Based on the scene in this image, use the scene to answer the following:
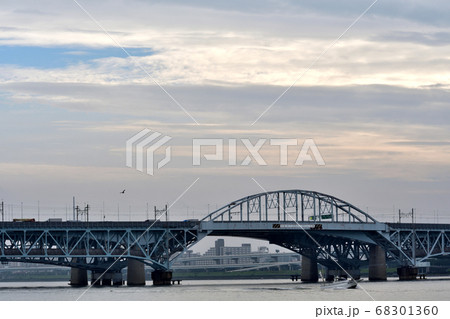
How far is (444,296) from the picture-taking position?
144 metres

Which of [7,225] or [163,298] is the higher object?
[7,225]

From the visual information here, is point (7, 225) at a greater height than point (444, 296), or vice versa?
point (7, 225)
